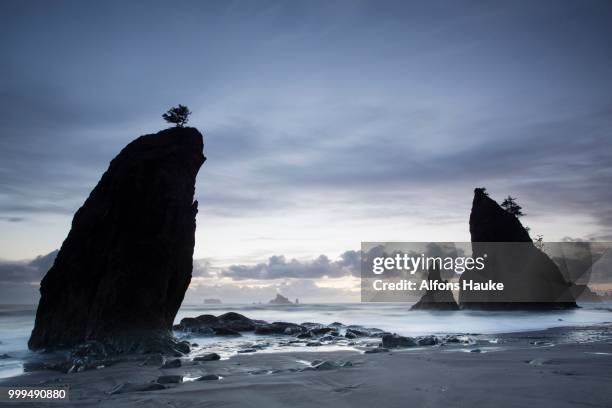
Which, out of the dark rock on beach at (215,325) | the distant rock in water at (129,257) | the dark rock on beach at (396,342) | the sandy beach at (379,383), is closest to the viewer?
the sandy beach at (379,383)

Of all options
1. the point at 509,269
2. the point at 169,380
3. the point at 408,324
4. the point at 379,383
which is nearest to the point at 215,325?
the point at 408,324

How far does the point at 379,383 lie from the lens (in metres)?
7.96

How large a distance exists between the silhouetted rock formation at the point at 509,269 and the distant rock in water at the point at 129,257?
246ft

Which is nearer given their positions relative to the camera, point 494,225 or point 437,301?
point 494,225

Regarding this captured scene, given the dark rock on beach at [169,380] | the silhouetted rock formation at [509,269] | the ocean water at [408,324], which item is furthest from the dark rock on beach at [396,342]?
the silhouetted rock formation at [509,269]

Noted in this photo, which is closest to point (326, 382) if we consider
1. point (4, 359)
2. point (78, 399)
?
point (78, 399)

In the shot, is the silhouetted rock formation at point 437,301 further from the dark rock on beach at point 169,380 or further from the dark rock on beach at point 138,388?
the dark rock on beach at point 138,388

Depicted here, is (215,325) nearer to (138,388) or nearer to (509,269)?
(138,388)

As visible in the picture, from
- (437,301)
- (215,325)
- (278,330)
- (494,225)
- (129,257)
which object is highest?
(494,225)

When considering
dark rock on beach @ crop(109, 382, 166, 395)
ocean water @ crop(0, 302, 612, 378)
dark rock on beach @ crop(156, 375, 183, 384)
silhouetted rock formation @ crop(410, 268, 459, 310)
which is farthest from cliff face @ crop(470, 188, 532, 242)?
dark rock on beach @ crop(109, 382, 166, 395)

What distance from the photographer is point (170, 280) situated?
2188 centimetres

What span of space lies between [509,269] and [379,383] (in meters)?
87.7

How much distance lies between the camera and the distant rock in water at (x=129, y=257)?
60.8 ft

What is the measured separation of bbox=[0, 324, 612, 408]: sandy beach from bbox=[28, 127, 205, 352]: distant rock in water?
6.60m
